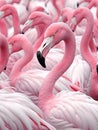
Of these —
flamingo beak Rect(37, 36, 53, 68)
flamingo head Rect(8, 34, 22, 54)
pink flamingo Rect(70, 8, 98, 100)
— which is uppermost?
flamingo beak Rect(37, 36, 53, 68)

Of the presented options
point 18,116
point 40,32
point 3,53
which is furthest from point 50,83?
point 40,32

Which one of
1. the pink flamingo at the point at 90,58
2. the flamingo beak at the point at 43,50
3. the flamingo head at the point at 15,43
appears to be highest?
the flamingo beak at the point at 43,50

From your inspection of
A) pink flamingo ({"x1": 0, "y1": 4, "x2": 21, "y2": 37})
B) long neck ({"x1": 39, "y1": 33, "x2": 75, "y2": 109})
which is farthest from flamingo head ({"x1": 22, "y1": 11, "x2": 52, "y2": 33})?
long neck ({"x1": 39, "y1": 33, "x2": 75, "y2": 109})

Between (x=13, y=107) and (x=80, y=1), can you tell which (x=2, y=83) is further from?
(x=80, y=1)

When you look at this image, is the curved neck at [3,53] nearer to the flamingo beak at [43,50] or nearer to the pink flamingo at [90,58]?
the flamingo beak at [43,50]

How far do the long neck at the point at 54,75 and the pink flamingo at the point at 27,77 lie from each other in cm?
26

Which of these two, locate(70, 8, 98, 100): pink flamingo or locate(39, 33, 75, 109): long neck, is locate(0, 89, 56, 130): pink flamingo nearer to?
locate(39, 33, 75, 109): long neck

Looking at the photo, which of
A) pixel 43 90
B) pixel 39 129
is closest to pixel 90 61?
pixel 43 90

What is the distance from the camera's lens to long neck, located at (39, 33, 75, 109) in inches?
158

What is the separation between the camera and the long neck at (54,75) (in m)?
4.01

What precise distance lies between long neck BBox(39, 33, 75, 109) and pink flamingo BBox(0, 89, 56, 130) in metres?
0.60

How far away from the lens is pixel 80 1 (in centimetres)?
824

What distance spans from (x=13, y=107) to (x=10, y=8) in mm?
3108

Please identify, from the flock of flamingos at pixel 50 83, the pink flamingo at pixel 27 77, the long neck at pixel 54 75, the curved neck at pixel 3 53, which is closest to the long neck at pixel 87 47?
the flock of flamingos at pixel 50 83
